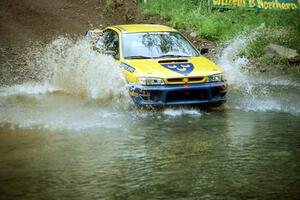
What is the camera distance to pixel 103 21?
23.0 m

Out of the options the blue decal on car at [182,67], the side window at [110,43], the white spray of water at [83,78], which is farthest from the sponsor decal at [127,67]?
the blue decal on car at [182,67]

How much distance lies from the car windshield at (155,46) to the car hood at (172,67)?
319 mm

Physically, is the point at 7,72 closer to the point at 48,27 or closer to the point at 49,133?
the point at 48,27

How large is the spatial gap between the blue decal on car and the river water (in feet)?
2.42

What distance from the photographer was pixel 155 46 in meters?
11.9

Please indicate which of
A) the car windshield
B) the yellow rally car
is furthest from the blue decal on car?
the car windshield

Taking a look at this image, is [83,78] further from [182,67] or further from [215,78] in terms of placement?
[215,78]

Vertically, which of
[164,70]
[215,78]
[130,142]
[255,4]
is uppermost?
[255,4]

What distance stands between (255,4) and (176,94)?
12.1 metres

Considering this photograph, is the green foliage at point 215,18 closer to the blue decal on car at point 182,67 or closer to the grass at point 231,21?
the grass at point 231,21

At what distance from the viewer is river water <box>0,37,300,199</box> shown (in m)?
6.52

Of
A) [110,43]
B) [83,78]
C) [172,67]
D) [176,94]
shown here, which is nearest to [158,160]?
[176,94]

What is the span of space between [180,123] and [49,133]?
2281mm

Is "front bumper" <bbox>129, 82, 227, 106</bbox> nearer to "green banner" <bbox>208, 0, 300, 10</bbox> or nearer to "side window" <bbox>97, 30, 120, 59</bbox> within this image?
"side window" <bbox>97, 30, 120, 59</bbox>
